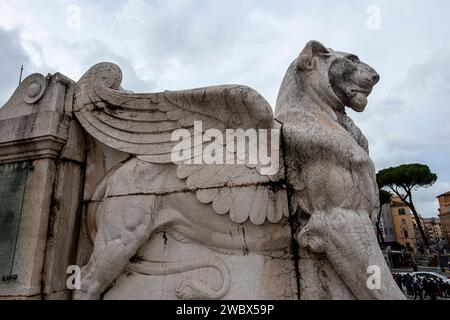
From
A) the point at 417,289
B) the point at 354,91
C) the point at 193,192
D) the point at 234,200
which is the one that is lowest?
the point at 417,289

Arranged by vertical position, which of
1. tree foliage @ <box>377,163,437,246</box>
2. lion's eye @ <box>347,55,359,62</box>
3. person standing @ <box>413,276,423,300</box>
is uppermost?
tree foliage @ <box>377,163,437,246</box>

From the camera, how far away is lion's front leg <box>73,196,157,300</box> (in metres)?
2.38

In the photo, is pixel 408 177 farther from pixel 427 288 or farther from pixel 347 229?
pixel 347 229

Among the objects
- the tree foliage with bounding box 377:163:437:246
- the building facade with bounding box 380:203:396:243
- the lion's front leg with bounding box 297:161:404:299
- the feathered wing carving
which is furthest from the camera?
the building facade with bounding box 380:203:396:243

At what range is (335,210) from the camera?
7.30ft

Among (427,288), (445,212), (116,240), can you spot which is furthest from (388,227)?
(116,240)

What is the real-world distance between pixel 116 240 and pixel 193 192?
0.72 metres

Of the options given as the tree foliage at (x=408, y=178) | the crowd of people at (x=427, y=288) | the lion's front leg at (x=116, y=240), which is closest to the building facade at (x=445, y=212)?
the tree foliage at (x=408, y=178)

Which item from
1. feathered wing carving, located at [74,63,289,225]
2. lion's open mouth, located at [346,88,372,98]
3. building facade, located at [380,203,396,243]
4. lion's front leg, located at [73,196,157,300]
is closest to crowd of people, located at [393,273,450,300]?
lion's open mouth, located at [346,88,372,98]

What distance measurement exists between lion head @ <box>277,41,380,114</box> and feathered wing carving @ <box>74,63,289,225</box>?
59cm

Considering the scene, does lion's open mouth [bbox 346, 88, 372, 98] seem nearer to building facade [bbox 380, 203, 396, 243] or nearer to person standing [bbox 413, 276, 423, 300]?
person standing [bbox 413, 276, 423, 300]

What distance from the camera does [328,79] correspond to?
2.87 meters
